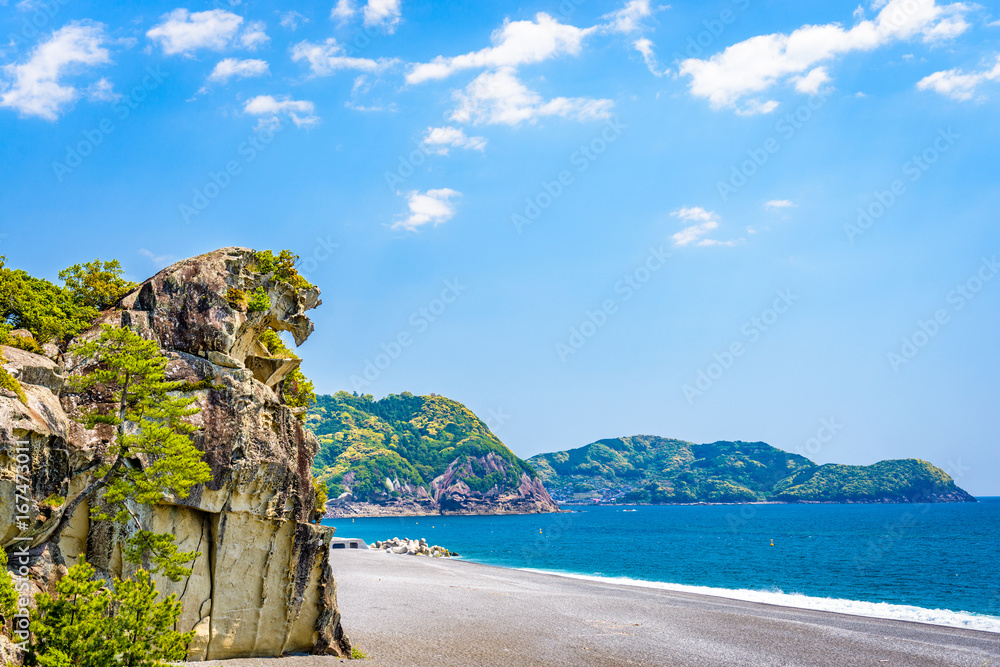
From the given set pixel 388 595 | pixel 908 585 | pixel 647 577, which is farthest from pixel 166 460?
pixel 908 585

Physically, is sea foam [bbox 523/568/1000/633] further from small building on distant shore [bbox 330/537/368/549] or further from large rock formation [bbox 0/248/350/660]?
large rock formation [bbox 0/248/350/660]

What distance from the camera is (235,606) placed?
20297 mm

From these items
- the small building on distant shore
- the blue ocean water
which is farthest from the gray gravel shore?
the small building on distant shore

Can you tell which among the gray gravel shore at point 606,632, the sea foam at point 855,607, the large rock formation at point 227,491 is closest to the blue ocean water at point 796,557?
the sea foam at point 855,607

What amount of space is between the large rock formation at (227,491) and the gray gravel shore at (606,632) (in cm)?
141

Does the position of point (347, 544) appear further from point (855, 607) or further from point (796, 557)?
point (855, 607)

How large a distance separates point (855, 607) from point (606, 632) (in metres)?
27.7

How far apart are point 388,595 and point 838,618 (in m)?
30.3

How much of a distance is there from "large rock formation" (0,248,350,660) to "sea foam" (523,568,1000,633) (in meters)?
40.3

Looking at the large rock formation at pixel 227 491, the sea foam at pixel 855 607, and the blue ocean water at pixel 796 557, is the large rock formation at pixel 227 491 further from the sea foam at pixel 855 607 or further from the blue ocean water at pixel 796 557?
the blue ocean water at pixel 796 557

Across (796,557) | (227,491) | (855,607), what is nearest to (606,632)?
(227,491)

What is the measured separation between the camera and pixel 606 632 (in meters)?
32.1

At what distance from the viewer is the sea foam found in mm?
41844

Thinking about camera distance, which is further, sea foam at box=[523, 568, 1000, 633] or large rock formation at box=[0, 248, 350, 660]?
sea foam at box=[523, 568, 1000, 633]
